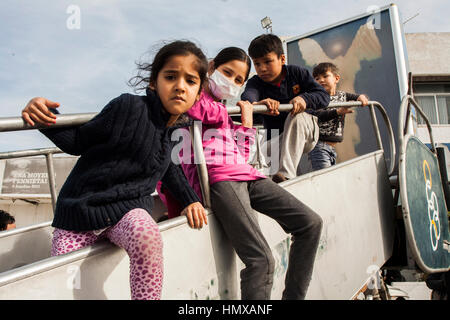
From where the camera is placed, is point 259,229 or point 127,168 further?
point 259,229

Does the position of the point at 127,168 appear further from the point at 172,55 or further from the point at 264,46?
the point at 264,46

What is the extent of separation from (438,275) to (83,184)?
422 cm

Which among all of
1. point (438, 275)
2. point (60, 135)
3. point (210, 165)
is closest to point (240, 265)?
point (210, 165)

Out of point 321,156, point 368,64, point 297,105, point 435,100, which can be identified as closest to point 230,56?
point 297,105

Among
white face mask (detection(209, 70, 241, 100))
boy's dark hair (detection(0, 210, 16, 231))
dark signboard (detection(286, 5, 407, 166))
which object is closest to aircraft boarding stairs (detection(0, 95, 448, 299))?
white face mask (detection(209, 70, 241, 100))

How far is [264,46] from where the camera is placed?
2.48 meters

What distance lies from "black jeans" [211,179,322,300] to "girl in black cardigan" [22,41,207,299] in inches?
5.7

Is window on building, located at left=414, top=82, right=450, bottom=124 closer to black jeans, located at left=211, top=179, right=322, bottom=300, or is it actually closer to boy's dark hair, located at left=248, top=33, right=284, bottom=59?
boy's dark hair, located at left=248, top=33, right=284, bottom=59

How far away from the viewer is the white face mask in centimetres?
190

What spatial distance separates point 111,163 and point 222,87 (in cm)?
86

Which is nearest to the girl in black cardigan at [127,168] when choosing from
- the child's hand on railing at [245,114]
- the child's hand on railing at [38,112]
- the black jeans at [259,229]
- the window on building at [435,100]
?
the child's hand on railing at [38,112]

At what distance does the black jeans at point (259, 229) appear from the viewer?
1.46 meters
